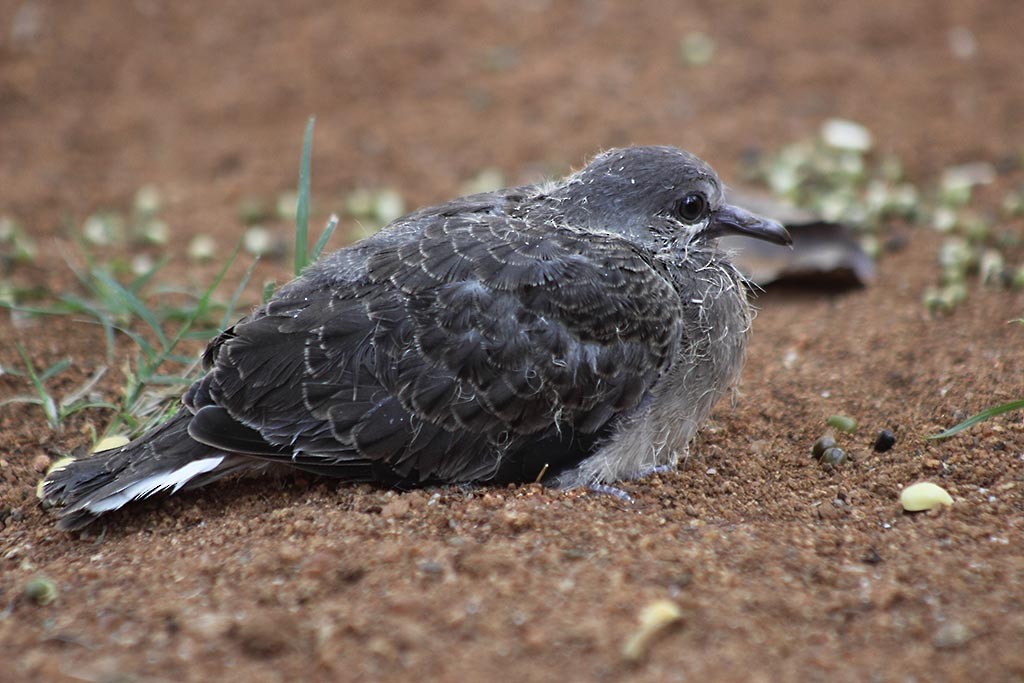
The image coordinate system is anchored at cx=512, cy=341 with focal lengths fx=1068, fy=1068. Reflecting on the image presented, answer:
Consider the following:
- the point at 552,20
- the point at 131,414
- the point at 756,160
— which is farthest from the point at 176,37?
the point at 131,414

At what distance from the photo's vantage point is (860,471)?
3.63 meters

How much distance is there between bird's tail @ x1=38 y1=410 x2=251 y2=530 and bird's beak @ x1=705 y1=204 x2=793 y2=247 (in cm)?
194

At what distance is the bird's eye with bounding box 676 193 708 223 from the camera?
3.97 metres

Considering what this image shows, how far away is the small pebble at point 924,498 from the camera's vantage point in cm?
326

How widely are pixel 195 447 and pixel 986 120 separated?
19.6ft

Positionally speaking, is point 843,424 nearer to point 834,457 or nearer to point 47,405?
point 834,457

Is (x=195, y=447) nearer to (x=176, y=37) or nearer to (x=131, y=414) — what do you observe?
(x=131, y=414)

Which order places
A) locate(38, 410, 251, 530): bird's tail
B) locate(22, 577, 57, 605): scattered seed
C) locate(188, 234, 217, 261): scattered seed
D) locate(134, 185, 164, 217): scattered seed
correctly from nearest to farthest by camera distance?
locate(22, 577, 57, 605): scattered seed
locate(38, 410, 251, 530): bird's tail
locate(188, 234, 217, 261): scattered seed
locate(134, 185, 164, 217): scattered seed

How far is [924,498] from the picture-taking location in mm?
3268

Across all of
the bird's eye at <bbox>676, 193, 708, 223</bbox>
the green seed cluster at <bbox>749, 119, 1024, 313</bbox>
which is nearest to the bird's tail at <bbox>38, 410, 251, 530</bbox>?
the bird's eye at <bbox>676, 193, 708, 223</bbox>

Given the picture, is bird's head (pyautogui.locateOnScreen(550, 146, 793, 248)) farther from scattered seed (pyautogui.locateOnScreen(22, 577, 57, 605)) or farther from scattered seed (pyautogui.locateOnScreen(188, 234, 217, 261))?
scattered seed (pyautogui.locateOnScreen(188, 234, 217, 261))

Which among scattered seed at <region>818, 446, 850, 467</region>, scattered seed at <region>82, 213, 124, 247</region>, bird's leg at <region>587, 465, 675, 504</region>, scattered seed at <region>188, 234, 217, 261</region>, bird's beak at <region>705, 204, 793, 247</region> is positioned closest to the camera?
bird's leg at <region>587, 465, 675, 504</region>

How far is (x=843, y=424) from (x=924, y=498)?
681 millimetres

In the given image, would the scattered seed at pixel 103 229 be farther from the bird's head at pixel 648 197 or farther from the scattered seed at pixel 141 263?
the bird's head at pixel 648 197
